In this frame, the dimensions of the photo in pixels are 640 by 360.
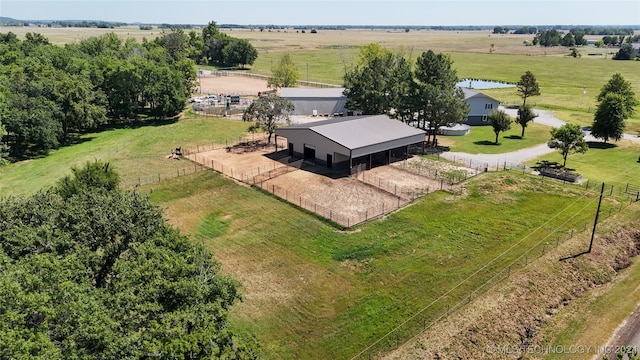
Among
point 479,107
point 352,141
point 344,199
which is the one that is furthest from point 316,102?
point 344,199

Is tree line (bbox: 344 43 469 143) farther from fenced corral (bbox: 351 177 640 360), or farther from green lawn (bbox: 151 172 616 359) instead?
fenced corral (bbox: 351 177 640 360)

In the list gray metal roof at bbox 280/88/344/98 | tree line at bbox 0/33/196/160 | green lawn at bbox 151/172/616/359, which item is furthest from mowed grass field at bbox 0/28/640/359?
gray metal roof at bbox 280/88/344/98

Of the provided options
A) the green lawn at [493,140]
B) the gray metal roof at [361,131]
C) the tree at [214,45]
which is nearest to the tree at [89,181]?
the gray metal roof at [361,131]

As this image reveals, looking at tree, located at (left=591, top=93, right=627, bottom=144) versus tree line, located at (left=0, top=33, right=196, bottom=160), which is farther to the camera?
tree, located at (left=591, top=93, right=627, bottom=144)

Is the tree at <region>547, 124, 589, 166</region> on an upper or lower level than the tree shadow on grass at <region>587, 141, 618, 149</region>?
upper

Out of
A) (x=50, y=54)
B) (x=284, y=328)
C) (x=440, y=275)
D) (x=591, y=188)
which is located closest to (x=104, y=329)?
(x=284, y=328)

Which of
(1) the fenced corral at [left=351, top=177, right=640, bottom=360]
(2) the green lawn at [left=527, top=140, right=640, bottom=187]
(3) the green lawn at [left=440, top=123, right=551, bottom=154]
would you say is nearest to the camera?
(1) the fenced corral at [left=351, top=177, right=640, bottom=360]

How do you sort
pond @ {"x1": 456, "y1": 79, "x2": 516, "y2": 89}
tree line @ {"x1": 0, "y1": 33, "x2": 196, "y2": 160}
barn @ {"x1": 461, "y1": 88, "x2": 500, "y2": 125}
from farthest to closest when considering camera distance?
pond @ {"x1": 456, "y1": 79, "x2": 516, "y2": 89}
barn @ {"x1": 461, "y1": 88, "x2": 500, "y2": 125}
tree line @ {"x1": 0, "y1": 33, "x2": 196, "y2": 160}
